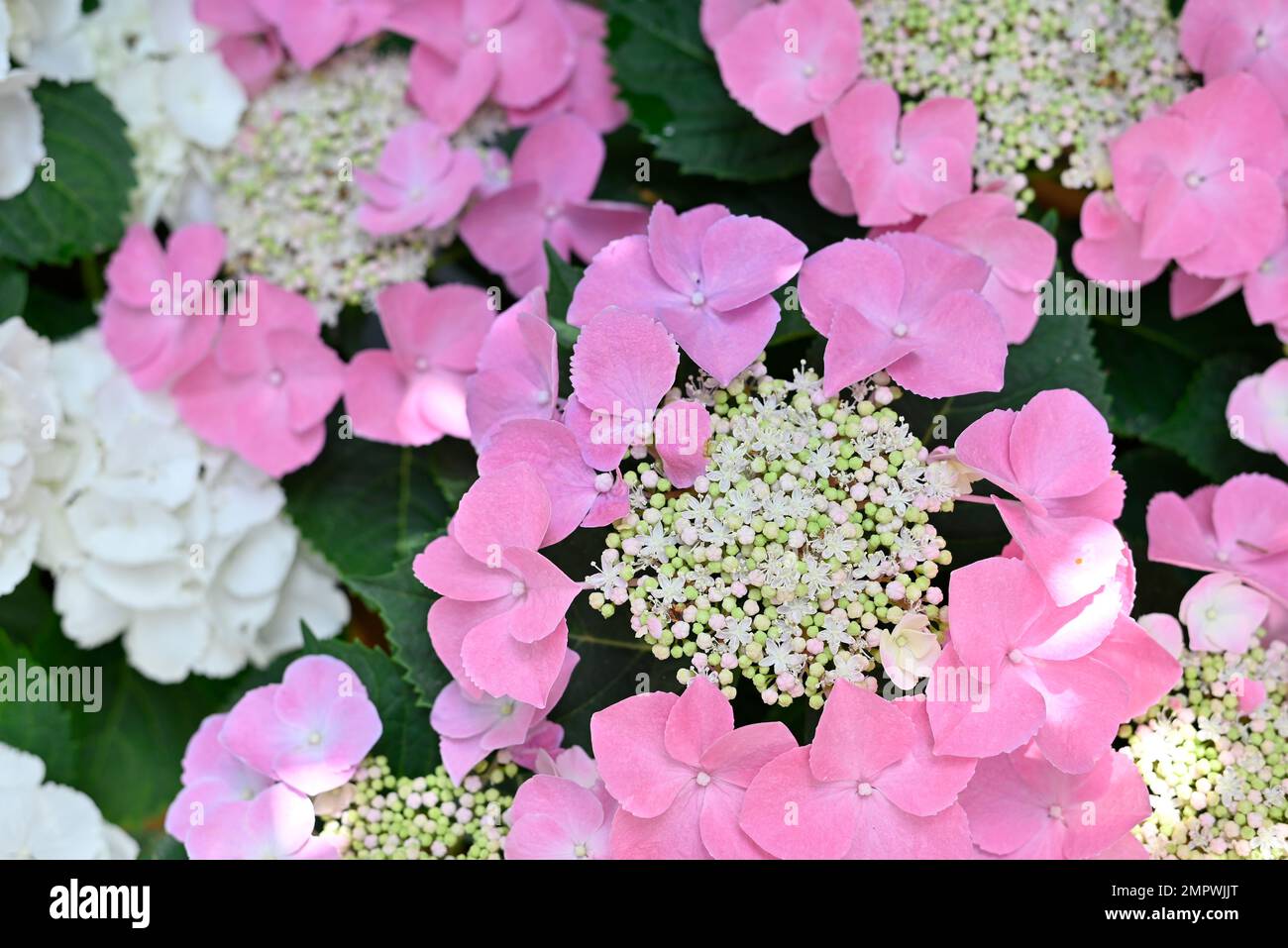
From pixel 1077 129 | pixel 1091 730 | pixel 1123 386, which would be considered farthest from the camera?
pixel 1123 386

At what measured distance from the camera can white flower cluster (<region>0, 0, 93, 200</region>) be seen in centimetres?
95

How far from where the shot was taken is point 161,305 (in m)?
1.01

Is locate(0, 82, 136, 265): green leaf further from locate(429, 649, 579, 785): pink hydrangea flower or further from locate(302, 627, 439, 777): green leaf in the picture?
locate(429, 649, 579, 785): pink hydrangea flower

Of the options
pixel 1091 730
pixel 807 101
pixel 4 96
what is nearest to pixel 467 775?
pixel 1091 730

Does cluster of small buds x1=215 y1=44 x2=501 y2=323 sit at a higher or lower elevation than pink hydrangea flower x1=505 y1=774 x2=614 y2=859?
higher

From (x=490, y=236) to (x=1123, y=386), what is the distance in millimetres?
562

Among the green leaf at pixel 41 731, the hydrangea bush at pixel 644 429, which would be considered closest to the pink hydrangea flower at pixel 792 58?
the hydrangea bush at pixel 644 429

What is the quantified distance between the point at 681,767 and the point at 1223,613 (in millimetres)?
379

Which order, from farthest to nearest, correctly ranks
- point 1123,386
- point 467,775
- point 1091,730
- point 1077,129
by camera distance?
point 1123,386
point 1077,129
point 467,775
point 1091,730

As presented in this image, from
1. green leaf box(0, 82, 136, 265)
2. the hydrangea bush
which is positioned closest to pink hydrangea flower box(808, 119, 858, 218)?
the hydrangea bush

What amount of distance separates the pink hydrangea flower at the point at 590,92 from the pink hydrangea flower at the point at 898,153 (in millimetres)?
263

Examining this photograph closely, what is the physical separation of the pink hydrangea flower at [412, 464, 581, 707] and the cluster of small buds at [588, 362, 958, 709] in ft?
0.11

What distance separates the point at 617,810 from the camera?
67 centimetres
